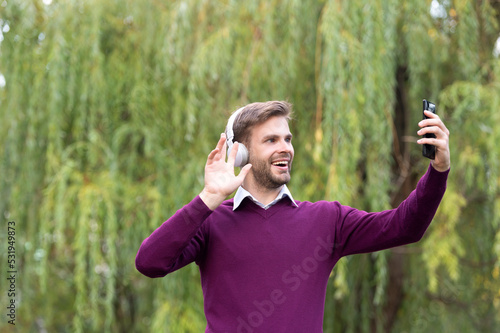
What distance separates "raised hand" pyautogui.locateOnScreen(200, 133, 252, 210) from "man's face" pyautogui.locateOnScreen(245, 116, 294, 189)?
11 cm

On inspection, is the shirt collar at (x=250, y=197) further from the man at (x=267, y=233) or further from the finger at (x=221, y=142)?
the finger at (x=221, y=142)

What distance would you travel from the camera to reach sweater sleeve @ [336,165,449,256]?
5.93ft

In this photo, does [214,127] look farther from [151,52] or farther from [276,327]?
[276,327]

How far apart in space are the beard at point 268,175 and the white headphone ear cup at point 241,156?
32mm

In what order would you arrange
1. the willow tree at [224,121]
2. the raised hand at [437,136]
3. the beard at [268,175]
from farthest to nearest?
the willow tree at [224,121]
the beard at [268,175]
the raised hand at [437,136]

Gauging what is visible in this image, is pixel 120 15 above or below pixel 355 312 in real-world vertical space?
above

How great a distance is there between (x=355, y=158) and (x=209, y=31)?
5.18 feet

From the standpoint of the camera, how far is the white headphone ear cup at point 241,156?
205 cm

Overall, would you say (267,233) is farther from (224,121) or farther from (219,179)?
(224,121)

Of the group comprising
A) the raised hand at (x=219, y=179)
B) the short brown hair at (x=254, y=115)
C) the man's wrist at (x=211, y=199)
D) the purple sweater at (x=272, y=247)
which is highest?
the short brown hair at (x=254, y=115)

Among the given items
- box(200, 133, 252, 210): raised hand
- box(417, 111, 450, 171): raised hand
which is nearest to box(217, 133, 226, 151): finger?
box(200, 133, 252, 210): raised hand

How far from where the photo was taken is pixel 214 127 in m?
4.61

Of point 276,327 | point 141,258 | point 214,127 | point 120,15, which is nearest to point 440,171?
point 276,327

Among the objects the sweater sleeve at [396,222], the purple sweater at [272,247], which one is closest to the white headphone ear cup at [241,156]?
the purple sweater at [272,247]
